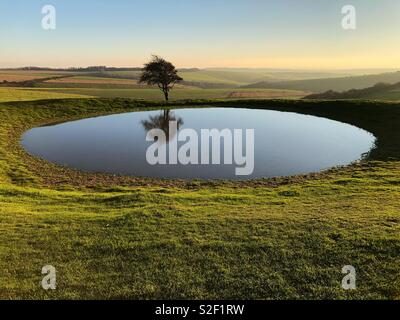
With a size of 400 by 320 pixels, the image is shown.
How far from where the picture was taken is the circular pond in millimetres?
28234

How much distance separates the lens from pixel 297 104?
65375 millimetres

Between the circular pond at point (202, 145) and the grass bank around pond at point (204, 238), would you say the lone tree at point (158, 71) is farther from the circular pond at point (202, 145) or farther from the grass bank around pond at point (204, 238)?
the grass bank around pond at point (204, 238)

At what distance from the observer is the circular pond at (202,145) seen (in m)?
28.2

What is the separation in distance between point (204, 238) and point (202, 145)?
22.1 meters

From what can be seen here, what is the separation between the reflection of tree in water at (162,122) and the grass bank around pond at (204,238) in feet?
70.8

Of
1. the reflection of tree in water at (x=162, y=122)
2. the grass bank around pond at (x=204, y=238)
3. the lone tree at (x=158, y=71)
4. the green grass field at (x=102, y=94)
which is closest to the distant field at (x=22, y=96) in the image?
the green grass field at (x=102, y=94)

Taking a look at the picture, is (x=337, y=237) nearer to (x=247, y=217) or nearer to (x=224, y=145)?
(x=247, y=217)

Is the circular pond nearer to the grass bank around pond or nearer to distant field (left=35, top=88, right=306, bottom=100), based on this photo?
the grass bank around pond

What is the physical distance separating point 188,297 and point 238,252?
3.02 m

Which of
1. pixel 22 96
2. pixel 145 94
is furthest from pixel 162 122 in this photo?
pixel 145 94

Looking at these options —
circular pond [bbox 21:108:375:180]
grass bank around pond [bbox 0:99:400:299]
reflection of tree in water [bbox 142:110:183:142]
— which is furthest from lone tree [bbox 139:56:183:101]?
grass bank around pond [bbox 0:99:400:299]

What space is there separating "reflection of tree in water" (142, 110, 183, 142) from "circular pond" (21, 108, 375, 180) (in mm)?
123

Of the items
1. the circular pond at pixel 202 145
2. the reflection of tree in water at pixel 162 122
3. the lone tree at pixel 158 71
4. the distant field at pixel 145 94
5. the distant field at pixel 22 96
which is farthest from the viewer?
the distant field at pixel 145 94
